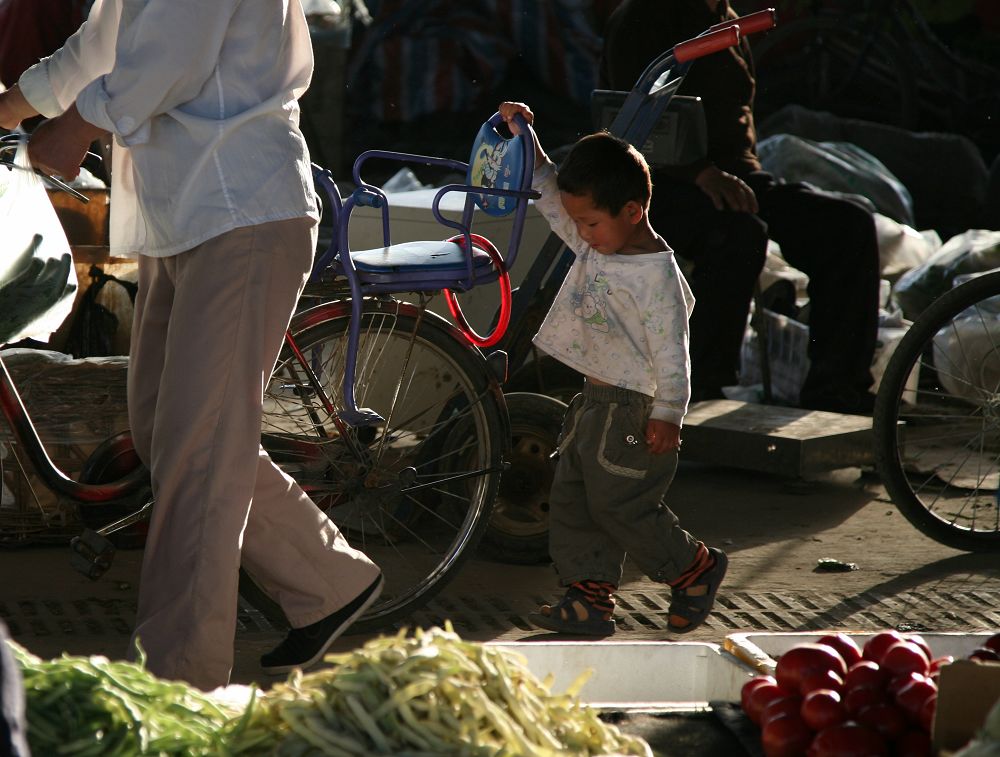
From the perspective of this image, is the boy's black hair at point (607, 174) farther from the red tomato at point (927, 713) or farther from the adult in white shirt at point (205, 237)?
the red tomato at point (927, 713)

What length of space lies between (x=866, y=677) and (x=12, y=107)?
85.1 inches

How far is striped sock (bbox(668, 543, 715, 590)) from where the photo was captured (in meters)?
3.55

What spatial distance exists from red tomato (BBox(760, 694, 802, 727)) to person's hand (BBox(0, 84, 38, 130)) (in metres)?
2.06

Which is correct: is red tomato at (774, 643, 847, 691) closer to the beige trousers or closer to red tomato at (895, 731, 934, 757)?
red tomato at (895, 731, 934, 757)

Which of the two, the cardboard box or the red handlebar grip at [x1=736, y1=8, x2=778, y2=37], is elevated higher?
the red handlebar grip at [x1=736, y1=8, x2=778, y2=37]

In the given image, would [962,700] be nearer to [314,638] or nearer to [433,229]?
[314,638]

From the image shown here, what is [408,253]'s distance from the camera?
11.6ft

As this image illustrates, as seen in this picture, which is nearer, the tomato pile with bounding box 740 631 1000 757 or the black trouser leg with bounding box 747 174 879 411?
the tomato pile with bounding box 740 631 1000 757

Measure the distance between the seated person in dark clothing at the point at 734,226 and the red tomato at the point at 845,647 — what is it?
284 centimetres

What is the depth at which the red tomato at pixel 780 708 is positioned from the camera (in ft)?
6.55

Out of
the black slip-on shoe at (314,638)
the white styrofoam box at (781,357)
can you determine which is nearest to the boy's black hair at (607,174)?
the black slip-on shoe at (314,638)

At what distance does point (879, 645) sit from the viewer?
7.02ft

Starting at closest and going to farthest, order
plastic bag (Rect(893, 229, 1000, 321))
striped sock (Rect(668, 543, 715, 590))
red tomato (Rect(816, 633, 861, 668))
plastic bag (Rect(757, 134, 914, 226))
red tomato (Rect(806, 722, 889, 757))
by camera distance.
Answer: red tomato (Rect(806, 722, 889, 757)) → red tomato (Rect(816, 633, 861, 668)) → striped sock (Rect(668, 543, 715, 590)) → plastic bag (Rect(893, 229, 1000, 321)) → plastic bag (Rect(757, 134, 914, 226))

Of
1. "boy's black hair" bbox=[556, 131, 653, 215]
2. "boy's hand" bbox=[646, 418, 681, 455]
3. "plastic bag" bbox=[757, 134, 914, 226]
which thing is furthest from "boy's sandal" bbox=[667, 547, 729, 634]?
"plastic bag" bbox=[757, 134, 914, 226]
